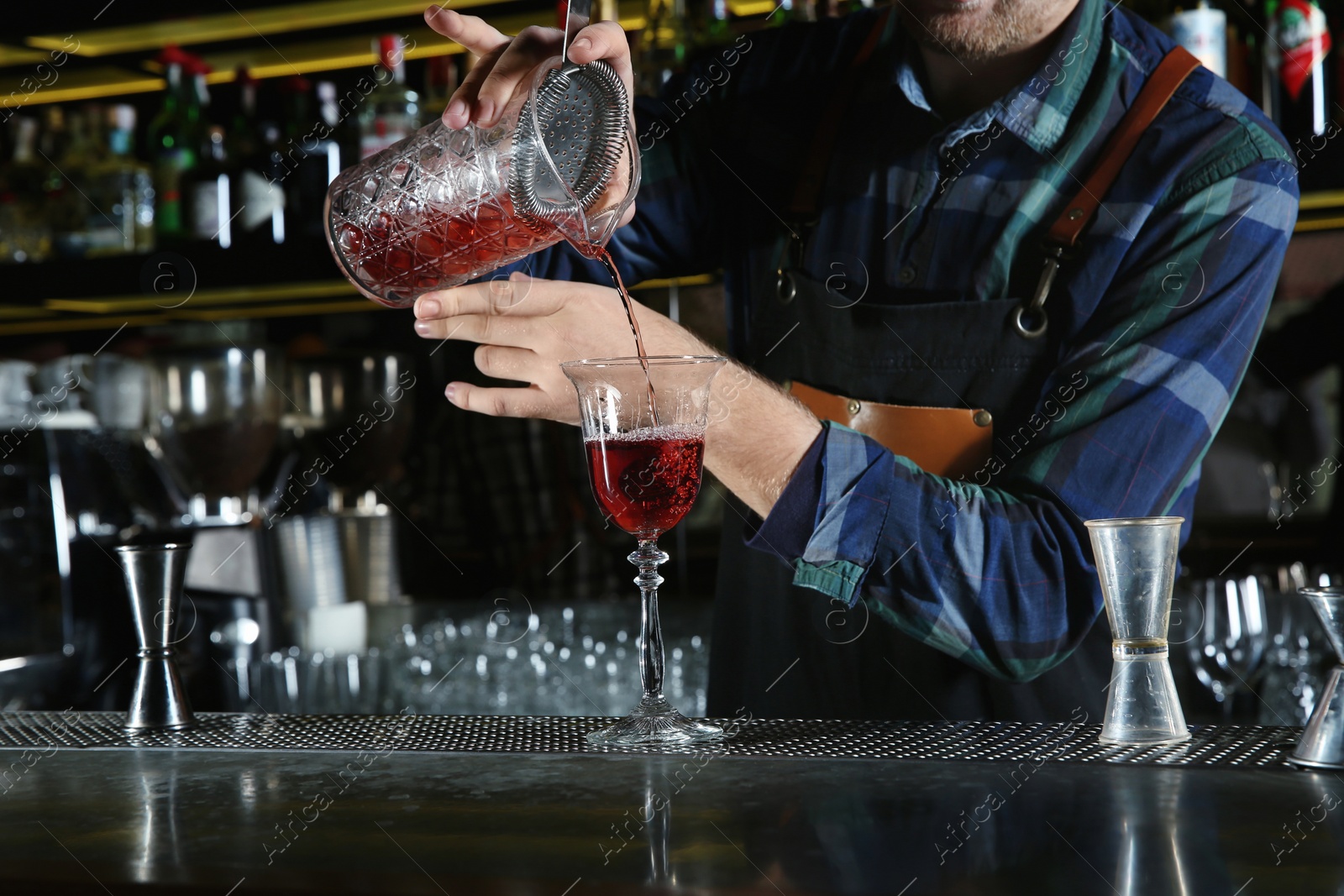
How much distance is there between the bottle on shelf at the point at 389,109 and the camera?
2266 millimetres

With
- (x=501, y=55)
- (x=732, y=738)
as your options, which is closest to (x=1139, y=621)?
(x=732, y=738)

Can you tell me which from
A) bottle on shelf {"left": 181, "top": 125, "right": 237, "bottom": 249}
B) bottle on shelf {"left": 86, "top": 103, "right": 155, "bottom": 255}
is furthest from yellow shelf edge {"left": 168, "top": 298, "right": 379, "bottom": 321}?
bottle on shelf {"left": 181, "top": 125, "right": 237, "bottom": 249}

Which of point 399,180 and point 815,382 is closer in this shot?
point 399,180

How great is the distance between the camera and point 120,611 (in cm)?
225

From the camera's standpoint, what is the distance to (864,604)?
161 cm

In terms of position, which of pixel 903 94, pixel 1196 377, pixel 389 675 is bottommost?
pixel 389 675

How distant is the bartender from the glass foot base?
0.84 feet

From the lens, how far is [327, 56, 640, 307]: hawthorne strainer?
3.36ft

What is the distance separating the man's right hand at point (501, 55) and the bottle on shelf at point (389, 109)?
1017 millimetres

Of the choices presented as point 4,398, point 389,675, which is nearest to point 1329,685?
point 389,675

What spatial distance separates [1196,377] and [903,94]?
554 millimetres

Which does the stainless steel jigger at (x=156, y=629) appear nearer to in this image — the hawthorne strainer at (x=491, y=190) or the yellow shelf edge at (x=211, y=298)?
the hawthorne strainer at (x=491, y=190)

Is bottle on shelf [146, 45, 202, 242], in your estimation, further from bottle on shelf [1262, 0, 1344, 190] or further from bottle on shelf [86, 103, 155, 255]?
bottle on shelf [1262, 0, 1344, 190]

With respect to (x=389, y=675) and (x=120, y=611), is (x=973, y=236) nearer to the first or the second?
(x=389, y=675)
